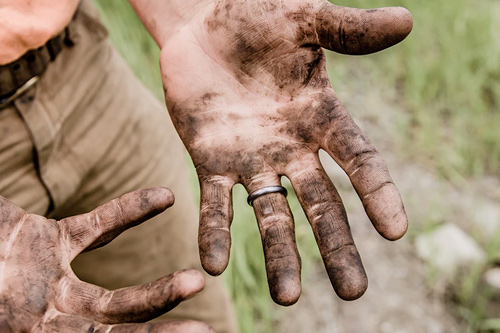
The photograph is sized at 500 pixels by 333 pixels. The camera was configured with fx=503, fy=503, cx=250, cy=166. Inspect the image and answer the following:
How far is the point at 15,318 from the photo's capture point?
812 mm

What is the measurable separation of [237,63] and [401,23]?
14.0 inches

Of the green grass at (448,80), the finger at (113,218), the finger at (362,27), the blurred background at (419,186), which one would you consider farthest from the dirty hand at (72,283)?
the green grass at (448,80)

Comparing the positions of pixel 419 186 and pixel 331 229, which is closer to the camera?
pixel 331 229

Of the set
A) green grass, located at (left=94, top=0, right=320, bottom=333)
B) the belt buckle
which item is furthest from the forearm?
green grass, located at (left=94, top=0, right=320, bottom=333)

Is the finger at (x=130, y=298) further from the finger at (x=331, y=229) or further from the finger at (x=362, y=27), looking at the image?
the finger at (x=362, y=27)

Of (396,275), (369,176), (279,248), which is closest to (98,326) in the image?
(279,248)

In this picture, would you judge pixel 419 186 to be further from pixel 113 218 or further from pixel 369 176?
pixel 113 218

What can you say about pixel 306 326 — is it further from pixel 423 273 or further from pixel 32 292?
pixel 32 292

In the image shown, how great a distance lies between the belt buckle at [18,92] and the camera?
3.51 ft

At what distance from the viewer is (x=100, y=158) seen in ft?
4.15

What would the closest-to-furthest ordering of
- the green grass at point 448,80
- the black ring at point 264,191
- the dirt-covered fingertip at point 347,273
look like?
the dirt-covered fingertip at point 347,273
the black ring at point 264,191
the green grass at point 448,80

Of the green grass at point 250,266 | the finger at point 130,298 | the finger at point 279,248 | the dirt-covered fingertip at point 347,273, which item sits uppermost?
the finger at point 130,298

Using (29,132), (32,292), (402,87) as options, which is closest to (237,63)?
(29,132)

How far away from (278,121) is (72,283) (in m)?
0.52
